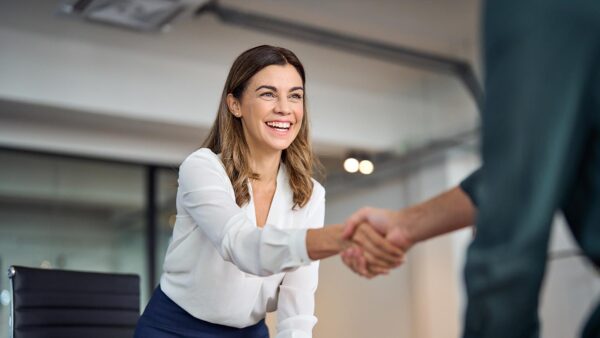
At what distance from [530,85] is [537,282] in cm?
20

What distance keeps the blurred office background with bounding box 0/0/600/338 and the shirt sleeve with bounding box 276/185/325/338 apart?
2998mm

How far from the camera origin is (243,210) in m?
1.97

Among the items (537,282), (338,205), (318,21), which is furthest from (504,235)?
(338,205)

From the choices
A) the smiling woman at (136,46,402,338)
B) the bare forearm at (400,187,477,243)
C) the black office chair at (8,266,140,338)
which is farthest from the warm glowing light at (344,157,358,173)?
the bare forearm at (400,187,477,243)

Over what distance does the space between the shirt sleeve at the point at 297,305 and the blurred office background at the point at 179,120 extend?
118 inches

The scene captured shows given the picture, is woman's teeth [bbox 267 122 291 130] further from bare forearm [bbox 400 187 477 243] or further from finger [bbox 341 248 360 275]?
bare forearm [bbox 400 187 477 243]

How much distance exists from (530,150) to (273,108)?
1.30 m

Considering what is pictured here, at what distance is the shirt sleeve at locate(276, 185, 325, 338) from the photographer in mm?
1958

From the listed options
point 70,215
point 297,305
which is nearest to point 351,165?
point 70,215

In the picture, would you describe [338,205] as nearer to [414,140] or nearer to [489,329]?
[414,140]

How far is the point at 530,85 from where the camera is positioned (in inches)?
31.5

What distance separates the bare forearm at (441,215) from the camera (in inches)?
44.0

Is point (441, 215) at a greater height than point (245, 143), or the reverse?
point (245, 143)

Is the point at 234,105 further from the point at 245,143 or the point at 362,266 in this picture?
the point at 362,266
